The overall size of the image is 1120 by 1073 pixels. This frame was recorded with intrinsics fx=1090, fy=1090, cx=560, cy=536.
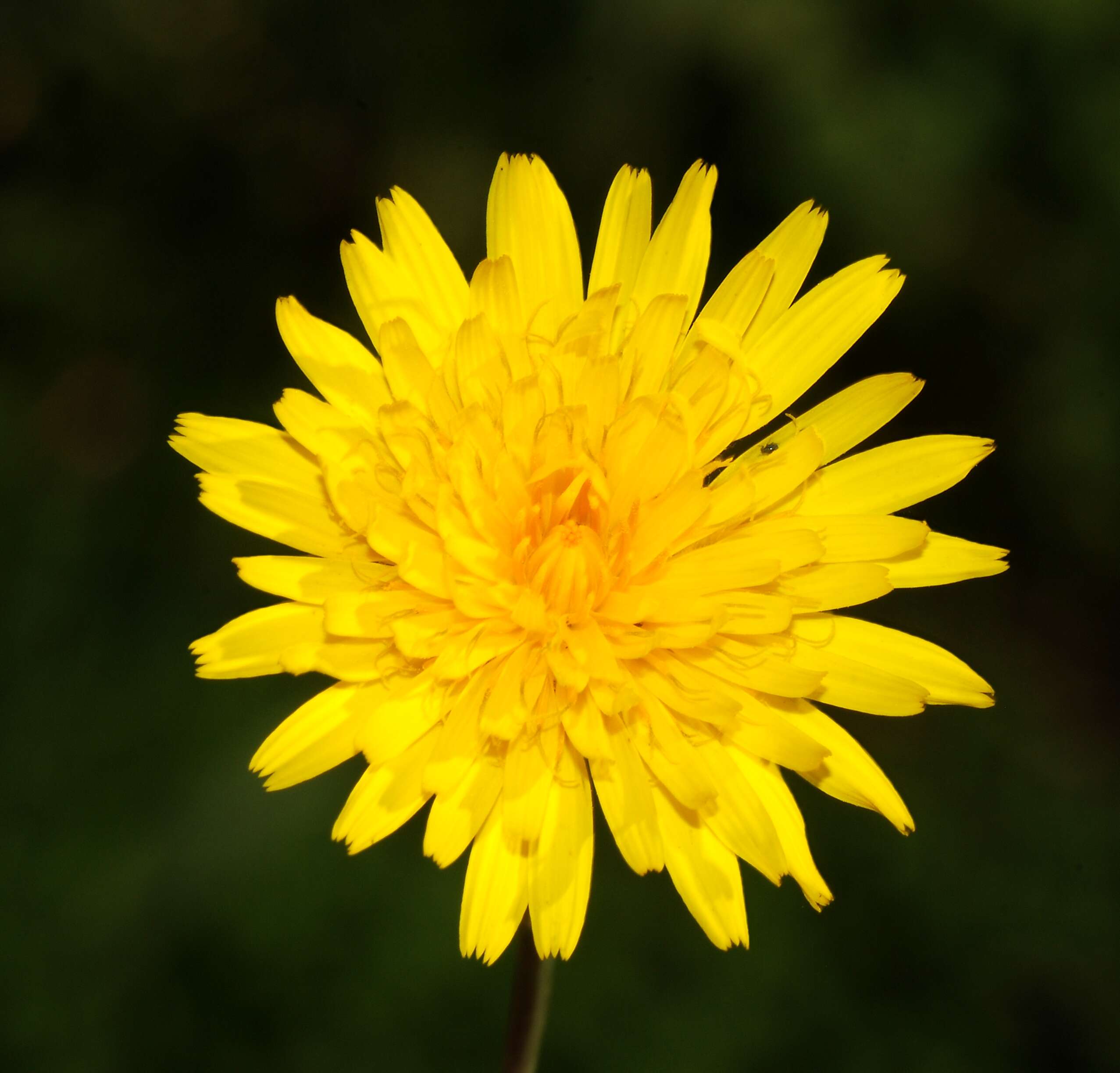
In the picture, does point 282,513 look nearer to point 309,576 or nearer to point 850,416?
point 309,576

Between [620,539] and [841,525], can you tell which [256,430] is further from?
[841,525]

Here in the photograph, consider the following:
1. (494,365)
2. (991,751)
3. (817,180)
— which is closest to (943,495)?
(991,751)

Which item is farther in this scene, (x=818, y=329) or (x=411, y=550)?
(x=818, y=329)

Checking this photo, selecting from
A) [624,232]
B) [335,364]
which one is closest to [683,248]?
[624,232]

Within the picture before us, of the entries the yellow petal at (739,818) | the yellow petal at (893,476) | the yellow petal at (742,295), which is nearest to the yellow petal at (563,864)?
the yellow petal at (739,818)

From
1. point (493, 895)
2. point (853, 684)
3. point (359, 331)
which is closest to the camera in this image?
point (493, 895)

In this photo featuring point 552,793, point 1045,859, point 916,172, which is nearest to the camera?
point 552,793

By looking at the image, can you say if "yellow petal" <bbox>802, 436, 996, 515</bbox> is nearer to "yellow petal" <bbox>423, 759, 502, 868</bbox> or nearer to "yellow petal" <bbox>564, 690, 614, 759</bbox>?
"yellow petal" <bbox>564, 690, 614, 759</bbox>
